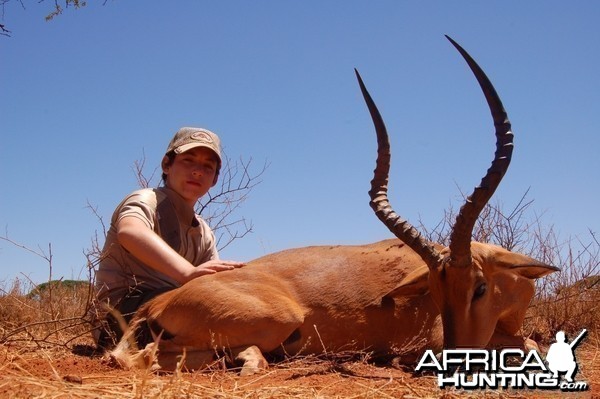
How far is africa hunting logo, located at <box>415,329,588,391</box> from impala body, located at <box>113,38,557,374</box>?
160 millimetres

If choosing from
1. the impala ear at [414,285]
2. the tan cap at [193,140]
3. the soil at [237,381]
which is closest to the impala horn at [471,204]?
the impala ear at [414,285]

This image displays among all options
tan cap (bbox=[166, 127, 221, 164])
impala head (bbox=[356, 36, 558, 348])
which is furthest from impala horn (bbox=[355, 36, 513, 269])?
tan cap (bbox=[166, 127, 221, 164])

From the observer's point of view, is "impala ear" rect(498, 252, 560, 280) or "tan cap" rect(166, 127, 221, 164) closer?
"impala ear" rect(498, 252, 560, 280)

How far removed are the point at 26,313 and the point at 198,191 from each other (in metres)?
3.68

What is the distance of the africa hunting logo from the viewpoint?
4.21 m

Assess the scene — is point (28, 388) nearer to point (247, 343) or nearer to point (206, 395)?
point (206, 395)

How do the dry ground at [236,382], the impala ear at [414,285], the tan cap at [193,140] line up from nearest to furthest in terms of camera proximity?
the dry ground at [236,382]
the impala ear at [414,285]
the tan cap at [193,140]

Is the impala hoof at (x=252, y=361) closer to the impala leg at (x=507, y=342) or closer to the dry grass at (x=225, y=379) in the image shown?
the dry grass at (x=225, y=379)

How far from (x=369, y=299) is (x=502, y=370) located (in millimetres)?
1446

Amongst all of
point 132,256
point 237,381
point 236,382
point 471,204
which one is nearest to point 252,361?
point 237,381

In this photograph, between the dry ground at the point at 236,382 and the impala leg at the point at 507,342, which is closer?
the dry ground at the point at 236,382

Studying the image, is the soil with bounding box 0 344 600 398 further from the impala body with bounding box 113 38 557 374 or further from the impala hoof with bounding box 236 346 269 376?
the impala body with bounding box 113 38 557 374

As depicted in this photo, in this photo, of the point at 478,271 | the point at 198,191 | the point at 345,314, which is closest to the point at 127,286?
the point at 198,191

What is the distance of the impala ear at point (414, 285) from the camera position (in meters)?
5.61
